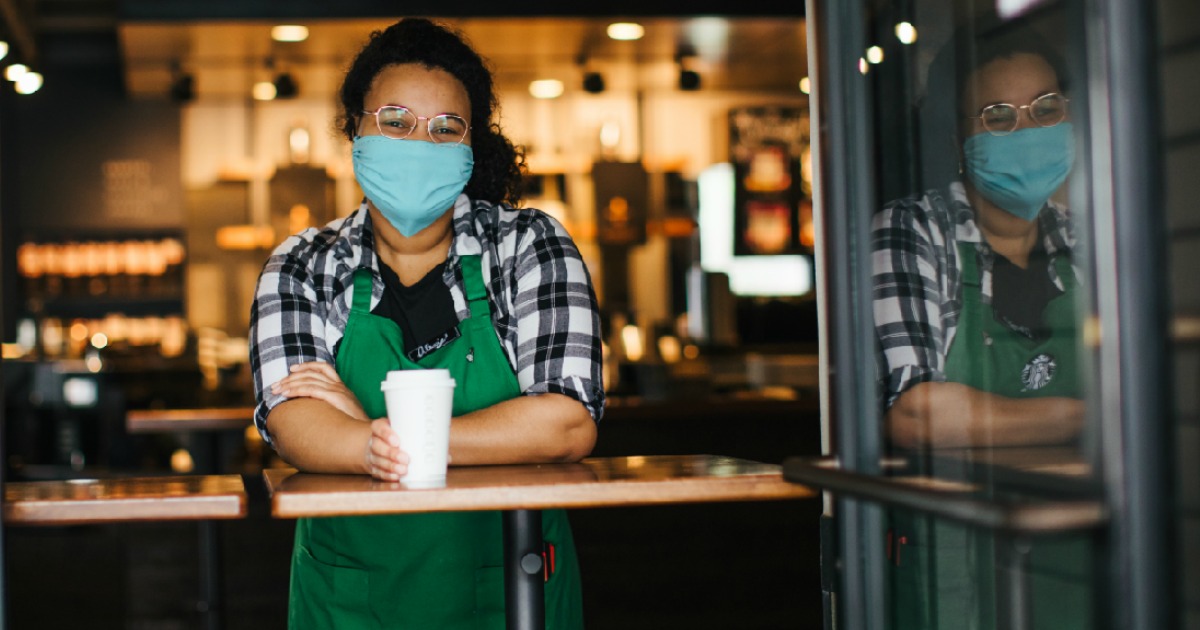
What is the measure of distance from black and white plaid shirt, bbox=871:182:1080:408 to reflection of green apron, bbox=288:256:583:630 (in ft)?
2.30

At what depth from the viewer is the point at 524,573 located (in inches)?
70.6

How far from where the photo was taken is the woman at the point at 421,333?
6.55 ft

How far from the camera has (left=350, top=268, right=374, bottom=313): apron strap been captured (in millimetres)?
2057

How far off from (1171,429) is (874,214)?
61cm

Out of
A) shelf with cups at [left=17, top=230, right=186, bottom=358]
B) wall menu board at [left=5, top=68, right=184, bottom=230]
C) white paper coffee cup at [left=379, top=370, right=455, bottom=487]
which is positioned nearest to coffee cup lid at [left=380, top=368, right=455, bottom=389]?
white paper coffee cup at [left=379, top=370, right=455, bottom=487]

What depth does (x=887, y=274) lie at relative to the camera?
5.27 ft

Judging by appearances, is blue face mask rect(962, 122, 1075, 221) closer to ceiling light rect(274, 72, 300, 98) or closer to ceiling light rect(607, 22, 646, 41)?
ceiling light rect(607, 22, 646, 41)

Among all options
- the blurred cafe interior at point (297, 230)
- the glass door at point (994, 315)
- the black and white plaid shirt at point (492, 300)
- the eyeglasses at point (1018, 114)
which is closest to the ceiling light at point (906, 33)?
the glass door at point (994, 315)

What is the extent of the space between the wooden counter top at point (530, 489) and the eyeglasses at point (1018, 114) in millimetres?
565

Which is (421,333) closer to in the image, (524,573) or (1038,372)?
(524,573)

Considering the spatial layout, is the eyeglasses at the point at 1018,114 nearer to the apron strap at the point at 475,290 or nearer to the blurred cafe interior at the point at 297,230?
the apron strap at the point at 475,290

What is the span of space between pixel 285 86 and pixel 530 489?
20.5ft

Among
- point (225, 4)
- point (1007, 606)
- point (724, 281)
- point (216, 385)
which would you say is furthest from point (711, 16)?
point (1007, 606)

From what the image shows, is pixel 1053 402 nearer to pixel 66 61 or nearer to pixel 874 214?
pixel 874 214
